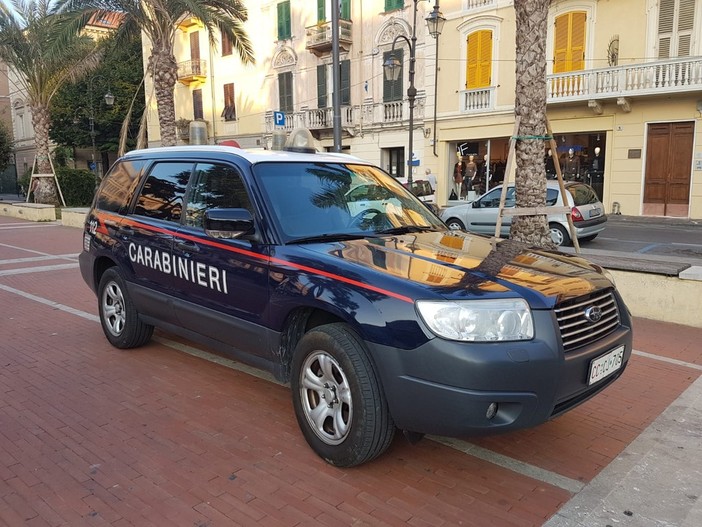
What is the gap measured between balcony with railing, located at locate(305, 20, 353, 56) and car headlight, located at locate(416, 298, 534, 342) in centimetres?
2567

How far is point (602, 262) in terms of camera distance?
23.2 feet

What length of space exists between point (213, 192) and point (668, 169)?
755 inches

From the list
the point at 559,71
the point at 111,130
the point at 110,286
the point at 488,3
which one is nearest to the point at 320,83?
the point at 488,3

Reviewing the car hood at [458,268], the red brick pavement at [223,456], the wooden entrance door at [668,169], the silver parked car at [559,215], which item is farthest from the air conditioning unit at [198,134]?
the wooden entrance door at [668,169]

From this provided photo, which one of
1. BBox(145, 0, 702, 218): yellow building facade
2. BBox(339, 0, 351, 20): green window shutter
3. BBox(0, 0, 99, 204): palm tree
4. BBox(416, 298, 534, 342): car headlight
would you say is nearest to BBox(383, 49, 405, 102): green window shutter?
BBox(145, 0, 702, 218): yellow building facade

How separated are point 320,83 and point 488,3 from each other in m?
9.48

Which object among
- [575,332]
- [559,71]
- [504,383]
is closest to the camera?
[504,383]

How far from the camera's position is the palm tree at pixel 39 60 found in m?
22.6

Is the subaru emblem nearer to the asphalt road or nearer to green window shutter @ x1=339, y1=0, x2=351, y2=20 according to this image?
the asphalt road

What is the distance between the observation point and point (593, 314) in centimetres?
318

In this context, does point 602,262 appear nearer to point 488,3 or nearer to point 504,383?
point 504,383

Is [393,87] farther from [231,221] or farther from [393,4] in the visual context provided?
[231,221]

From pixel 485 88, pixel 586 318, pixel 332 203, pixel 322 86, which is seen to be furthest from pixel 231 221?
pixel 322 86

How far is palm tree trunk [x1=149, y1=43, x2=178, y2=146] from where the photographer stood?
17.3m
